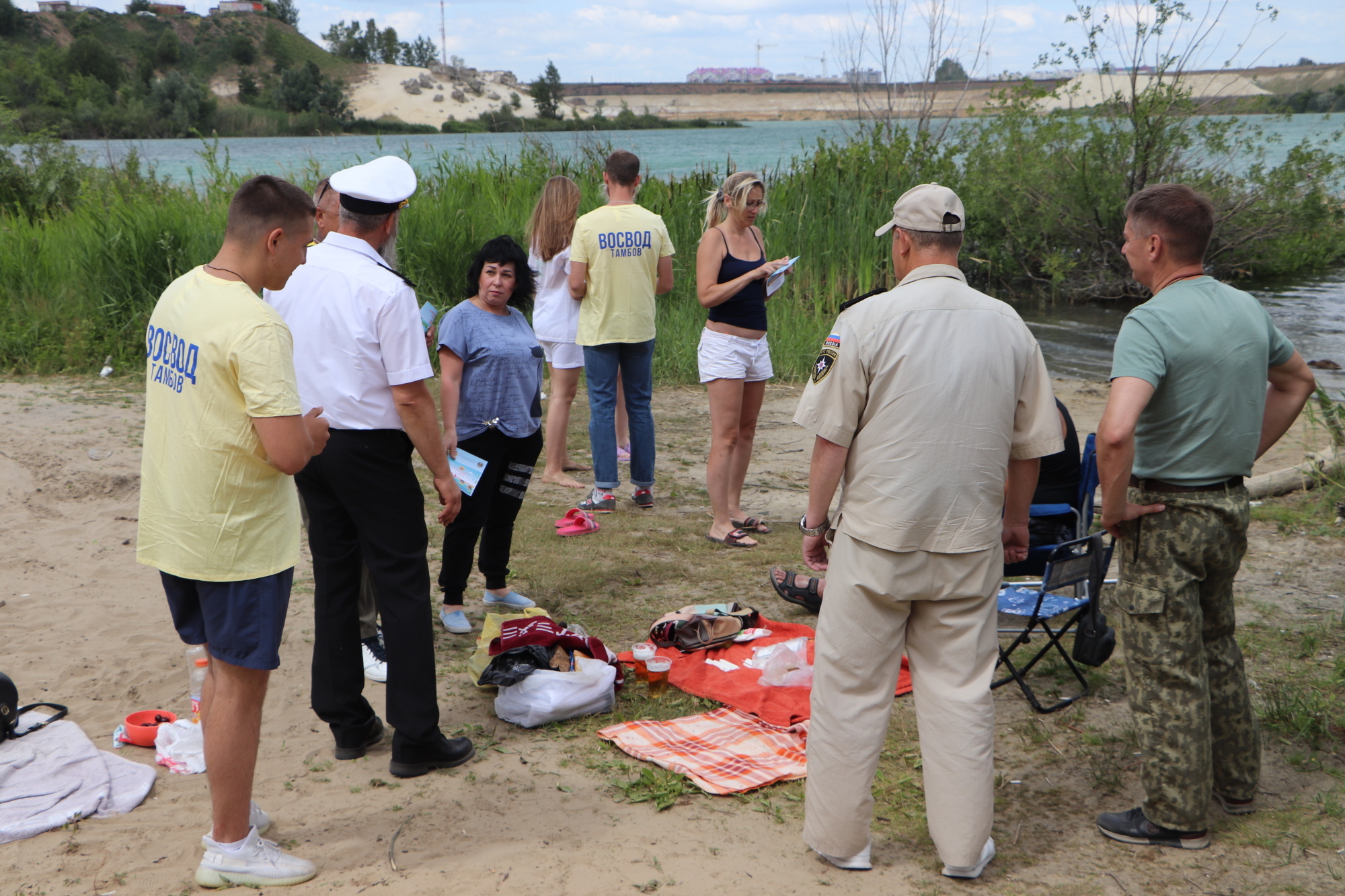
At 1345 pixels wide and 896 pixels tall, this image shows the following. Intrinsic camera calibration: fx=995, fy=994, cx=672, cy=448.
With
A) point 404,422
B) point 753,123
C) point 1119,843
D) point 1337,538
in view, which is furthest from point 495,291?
point 753,123

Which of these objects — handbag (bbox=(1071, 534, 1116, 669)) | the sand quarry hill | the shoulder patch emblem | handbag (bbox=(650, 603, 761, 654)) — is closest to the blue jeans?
handbag (bbox=(650, 603, 761, 654))

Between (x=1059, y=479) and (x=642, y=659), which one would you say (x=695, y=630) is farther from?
(x=1059, y=479)

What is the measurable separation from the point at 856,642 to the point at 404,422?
155 cm

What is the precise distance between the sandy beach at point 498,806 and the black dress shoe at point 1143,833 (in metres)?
0.05

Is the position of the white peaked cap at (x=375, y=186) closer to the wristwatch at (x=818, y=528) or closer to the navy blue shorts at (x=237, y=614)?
the navy blue shorts at (x=237, y=614)

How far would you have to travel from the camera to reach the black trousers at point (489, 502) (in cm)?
437

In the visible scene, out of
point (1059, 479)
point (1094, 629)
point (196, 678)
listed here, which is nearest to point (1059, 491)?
point (1059, 479)

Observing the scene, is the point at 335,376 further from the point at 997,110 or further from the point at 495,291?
the point at 997,110

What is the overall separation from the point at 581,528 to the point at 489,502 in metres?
1.58

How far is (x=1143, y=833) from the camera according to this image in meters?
2.96

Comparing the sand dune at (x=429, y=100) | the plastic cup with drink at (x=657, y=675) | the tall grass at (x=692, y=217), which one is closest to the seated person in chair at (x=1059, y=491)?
the plastic cup with drink at (x=657, y=675)

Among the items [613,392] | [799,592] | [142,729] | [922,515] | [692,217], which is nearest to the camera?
[922,515]

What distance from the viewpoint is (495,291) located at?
4.33 m

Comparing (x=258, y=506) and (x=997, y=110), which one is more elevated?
(x=997, y=110)
